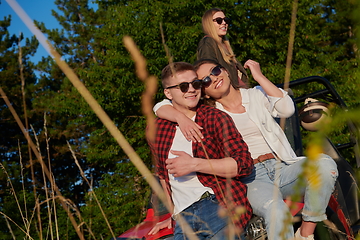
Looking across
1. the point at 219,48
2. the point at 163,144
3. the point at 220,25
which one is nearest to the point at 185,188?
the point at 163,144

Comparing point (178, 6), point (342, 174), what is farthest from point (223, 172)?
point (178, 6)

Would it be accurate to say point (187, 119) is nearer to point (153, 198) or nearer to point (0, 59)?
point (153, 198)

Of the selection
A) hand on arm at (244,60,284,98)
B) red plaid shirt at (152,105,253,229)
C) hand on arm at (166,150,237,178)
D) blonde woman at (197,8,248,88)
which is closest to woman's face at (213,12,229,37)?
blonde woman at (197,8,248,88)

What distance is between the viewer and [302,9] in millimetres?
14469

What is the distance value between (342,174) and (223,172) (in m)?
1.89

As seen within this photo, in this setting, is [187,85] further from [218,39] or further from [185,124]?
[218,39]

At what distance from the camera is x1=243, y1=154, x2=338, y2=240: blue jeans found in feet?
6.07

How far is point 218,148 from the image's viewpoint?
2281 mm

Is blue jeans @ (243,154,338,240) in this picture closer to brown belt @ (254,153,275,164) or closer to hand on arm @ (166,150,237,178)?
brown belt @ (254,153,275,164)

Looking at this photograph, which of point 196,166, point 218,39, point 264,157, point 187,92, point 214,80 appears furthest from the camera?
point 218,39

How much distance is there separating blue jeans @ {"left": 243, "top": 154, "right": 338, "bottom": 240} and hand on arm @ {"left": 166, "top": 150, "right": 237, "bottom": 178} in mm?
235

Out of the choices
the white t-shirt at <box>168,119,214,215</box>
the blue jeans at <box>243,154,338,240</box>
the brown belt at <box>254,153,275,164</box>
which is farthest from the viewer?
the brown belt at <box>254,153,275,164</box>

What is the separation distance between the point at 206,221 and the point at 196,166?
1.03 feet

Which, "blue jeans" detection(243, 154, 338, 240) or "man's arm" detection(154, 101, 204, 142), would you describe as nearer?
"blue jeans" detection(243, 154, 338, 240)
